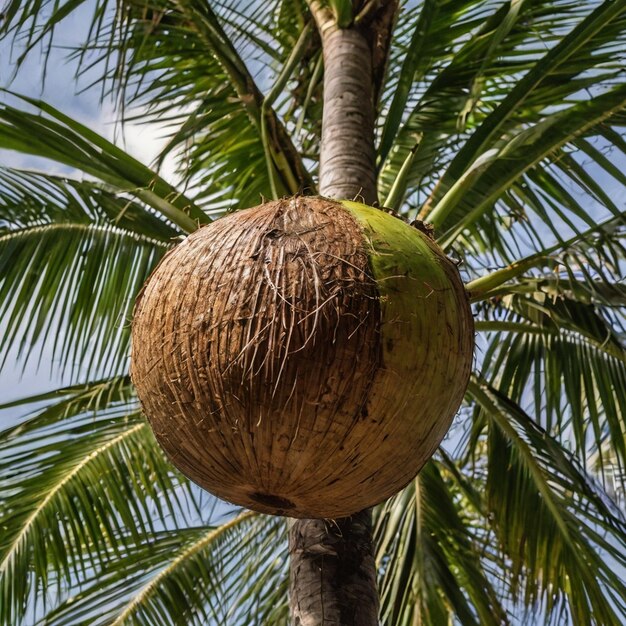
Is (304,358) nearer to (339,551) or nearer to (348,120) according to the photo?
(339,551)

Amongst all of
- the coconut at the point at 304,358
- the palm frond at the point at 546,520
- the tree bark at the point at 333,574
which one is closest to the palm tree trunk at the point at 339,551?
the tree bark at the point at 333,574

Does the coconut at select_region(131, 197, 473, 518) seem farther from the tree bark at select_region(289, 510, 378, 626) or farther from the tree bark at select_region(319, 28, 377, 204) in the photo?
the tree bark at select_region(319, 28, 377, 204)

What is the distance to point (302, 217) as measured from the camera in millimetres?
2014

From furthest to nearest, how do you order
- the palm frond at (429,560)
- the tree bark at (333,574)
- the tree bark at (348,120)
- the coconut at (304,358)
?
the palm frond at (429,560), the tree bark at (348,120), the tree bark at (333,574), the coconut at (304,358)

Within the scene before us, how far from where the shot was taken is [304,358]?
1.79 m

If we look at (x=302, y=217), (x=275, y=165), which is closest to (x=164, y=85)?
(x=275, y=165)

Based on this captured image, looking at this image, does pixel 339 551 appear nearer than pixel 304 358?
No

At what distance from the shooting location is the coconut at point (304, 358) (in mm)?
1790

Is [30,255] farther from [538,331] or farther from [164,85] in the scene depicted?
[538,331]

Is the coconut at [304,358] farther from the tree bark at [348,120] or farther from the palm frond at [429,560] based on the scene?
the palm frond at [429,560]

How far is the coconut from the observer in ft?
5.87

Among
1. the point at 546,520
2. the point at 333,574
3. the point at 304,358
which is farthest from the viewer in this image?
the point at 546,520

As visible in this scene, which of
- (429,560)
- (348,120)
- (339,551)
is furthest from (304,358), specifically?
(429,560)

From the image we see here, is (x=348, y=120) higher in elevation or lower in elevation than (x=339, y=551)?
higher
